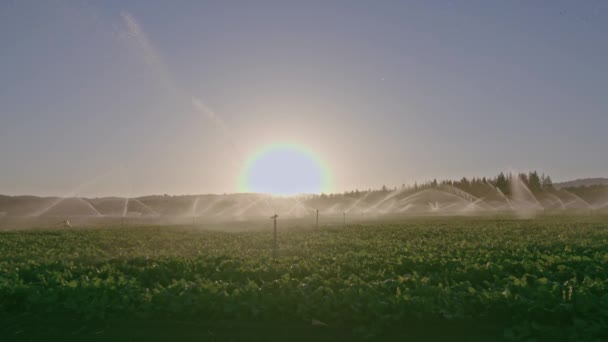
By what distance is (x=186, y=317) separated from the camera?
9.29 metres

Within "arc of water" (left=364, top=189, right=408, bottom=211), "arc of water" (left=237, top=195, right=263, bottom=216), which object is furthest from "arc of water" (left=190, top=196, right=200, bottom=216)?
"arc of water" (left=364, top=189, right=408, bottom=211)

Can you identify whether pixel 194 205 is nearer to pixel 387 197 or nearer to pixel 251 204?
pixel 251 204

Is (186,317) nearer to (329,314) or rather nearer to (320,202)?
(329,314)

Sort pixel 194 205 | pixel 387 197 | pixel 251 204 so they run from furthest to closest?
1. pixel 194 205
2. pixel 251 204
3. pixel 387 197

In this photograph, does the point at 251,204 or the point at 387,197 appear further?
the point at 251,204

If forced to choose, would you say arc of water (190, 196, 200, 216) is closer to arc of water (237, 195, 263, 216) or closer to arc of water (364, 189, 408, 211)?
arc of water (237, 195, 263, 216)

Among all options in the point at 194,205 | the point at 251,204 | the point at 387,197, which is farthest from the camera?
the point at 194,205

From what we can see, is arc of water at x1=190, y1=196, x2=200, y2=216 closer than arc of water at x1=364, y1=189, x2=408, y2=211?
No

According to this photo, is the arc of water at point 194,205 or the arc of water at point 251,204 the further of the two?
the arc of water at point 194,205

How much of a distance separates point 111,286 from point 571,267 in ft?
35.1

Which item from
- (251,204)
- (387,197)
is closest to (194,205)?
(251,204)

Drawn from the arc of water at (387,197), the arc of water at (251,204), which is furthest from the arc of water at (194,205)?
the arc of water at (387,197)

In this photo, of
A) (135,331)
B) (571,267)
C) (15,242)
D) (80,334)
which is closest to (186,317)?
(135,331)

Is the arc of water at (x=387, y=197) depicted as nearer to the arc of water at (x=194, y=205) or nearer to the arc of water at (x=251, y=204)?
the arc of water at (x=251, y=204)
